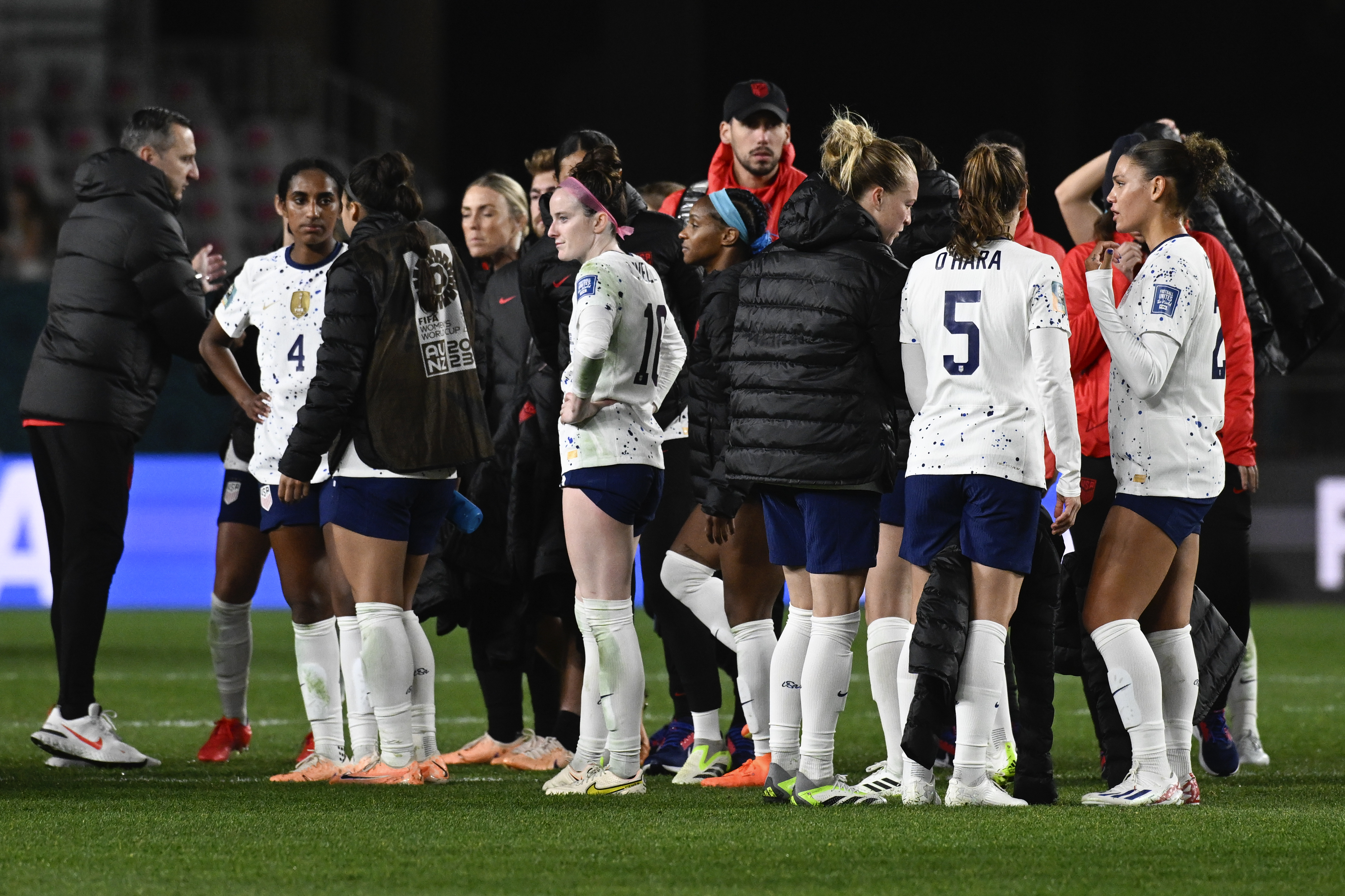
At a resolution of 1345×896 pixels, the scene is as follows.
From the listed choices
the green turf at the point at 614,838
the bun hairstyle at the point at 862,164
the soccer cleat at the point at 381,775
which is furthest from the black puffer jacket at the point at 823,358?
the soccer cleat at the point at 381,775

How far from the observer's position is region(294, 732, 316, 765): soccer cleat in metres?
5.64

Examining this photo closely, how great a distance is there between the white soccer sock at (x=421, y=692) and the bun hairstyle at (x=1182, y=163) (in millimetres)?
2527

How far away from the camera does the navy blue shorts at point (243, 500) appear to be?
244 inches

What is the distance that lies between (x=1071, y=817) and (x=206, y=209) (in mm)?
13604

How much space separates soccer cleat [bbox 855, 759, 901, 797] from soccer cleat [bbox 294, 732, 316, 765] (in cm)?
185

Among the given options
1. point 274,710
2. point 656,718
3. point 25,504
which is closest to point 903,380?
point 656,718

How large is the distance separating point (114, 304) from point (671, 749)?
97.3 inches

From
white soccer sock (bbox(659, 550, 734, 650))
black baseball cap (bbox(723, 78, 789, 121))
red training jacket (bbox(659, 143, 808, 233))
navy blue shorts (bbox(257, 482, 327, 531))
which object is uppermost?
black baseball cap (bbox(723, 78, 789, 121))

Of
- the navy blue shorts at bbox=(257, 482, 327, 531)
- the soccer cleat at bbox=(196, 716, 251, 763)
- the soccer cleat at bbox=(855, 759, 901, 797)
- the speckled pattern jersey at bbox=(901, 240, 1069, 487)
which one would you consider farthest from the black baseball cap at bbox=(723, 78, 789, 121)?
the soccer cleat at bbox=(196, 716, 251, 763)

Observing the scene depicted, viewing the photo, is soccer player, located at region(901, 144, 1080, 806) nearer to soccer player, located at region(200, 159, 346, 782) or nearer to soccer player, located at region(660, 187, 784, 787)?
soccer player, located at region(660, 187, 784, 787)

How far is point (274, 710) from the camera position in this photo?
7715mm

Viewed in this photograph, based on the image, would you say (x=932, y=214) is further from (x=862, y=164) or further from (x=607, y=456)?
(x=607, y=456)

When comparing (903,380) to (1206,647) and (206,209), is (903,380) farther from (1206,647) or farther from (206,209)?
(206,209)

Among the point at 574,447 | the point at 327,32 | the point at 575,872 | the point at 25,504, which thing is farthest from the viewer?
the point at 327,32
